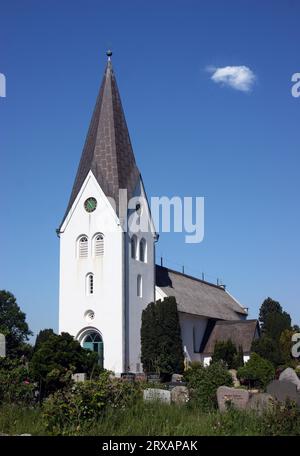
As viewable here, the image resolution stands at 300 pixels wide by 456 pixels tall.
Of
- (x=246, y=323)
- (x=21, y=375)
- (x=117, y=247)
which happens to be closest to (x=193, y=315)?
(x=246, y=323)

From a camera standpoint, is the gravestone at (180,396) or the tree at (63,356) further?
the tree at (63,356)

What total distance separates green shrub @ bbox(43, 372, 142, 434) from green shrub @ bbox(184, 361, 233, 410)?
137 inches

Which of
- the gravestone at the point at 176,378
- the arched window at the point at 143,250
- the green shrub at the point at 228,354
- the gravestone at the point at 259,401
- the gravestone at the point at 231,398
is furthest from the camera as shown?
the arched window at the point at 143,250

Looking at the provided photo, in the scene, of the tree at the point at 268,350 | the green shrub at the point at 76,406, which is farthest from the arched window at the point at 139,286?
→ the green shrub at the point at 76,406

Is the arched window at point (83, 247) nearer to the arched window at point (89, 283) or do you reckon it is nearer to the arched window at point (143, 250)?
the arched window at point (89, 283)

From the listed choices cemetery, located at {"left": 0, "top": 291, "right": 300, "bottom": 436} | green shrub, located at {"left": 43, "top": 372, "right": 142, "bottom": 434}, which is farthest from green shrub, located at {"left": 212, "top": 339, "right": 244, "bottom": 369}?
green shrub, located at {"left": 43, "top": 372, "right": 142, "bottom": 434}

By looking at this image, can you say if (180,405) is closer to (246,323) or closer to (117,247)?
(117,247)

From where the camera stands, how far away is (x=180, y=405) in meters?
14.8

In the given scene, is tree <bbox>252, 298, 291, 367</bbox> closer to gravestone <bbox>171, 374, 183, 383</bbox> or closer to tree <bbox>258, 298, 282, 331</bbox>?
tree <bbox>258, 298, 282, 331</bbox>

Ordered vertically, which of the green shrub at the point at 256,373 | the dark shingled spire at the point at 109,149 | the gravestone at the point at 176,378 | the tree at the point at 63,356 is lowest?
the gravestone at the point at 176,378

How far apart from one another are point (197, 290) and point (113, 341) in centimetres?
1599

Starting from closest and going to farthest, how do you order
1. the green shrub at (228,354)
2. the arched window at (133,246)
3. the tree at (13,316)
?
1. the green shrub at (228,354)
2. the arched window at (133,246)
3. the tree at (13,316)

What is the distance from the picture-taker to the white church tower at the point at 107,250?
3597 centimetres

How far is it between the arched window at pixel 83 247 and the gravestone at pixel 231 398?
23.4 meters
